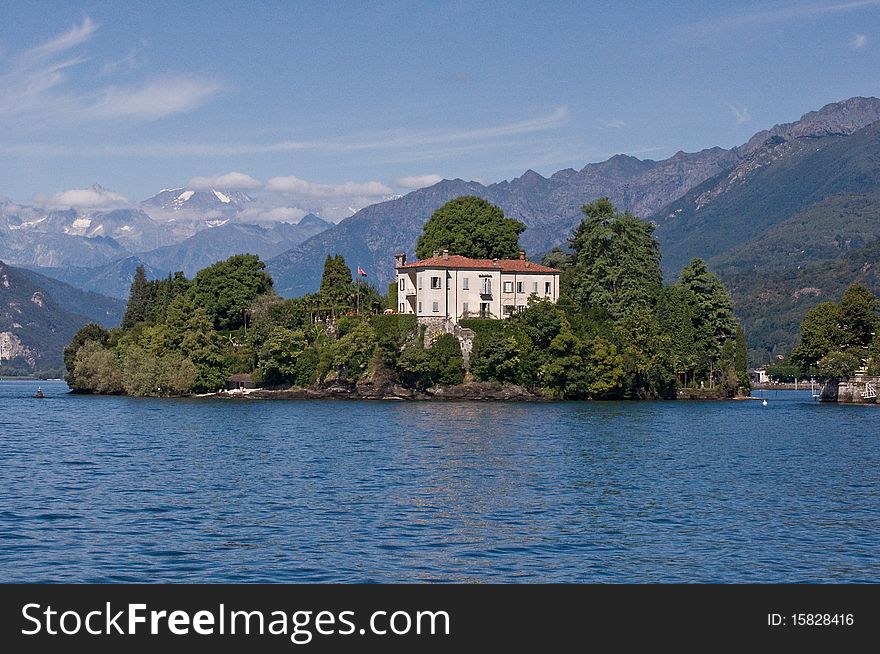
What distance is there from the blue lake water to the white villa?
144ft

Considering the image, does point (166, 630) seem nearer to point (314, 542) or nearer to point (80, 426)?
point (314, 542)

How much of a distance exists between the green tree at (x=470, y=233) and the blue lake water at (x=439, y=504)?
56.2 m

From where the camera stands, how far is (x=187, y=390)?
13388cm

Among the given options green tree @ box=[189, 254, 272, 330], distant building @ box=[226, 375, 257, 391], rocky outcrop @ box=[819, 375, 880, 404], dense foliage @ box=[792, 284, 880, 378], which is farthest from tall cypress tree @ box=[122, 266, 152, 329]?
rocky outcrop @ box=[819, 375, 880, 404]

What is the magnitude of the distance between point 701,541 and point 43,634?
19.7 meters

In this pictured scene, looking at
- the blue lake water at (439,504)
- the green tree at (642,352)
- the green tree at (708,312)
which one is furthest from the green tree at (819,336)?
the blue lake water at (439,504)

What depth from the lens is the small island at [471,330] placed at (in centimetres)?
11919

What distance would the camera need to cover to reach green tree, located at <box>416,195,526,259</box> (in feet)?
440

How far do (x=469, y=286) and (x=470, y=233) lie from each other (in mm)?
12310

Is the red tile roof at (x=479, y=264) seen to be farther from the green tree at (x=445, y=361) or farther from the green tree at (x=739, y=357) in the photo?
the green tree at (x=739, y=357)

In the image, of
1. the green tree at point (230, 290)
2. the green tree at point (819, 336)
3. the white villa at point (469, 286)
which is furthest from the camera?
the green tree at point (230, 290)

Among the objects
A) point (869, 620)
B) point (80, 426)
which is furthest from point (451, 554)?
point (80, 426)

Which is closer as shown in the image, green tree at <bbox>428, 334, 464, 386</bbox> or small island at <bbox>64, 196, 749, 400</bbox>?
green tree at <bbox>428, 334, 464, 386</bbox>

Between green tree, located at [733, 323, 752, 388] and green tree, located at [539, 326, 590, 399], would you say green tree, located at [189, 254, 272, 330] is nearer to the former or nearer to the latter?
green tree, located at [539, 326, 590, 399]
